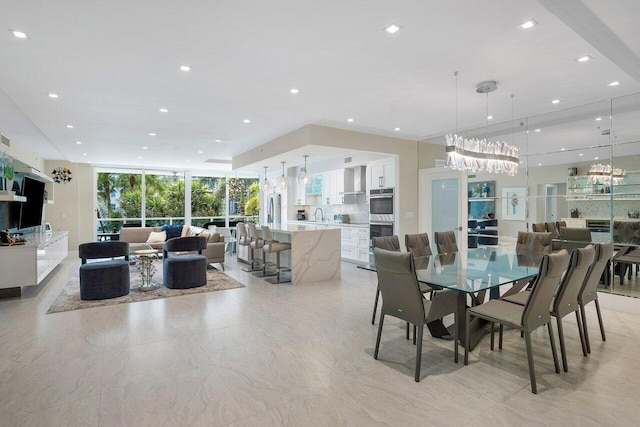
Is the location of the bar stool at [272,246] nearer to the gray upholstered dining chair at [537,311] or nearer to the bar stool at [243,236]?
the bar stool at [243,236]

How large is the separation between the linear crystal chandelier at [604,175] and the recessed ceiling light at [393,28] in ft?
12.6

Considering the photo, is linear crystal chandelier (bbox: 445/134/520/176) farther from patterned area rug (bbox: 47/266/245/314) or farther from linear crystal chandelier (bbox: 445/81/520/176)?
patterned area rug (bbox: 47/266/245/314)

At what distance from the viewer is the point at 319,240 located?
633 centimetres

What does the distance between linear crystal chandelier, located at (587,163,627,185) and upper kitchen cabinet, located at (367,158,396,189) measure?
3.29 meters

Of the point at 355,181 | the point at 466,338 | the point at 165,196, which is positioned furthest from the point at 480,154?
the point at 165,196

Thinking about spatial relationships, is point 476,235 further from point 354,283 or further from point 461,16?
point 461,16

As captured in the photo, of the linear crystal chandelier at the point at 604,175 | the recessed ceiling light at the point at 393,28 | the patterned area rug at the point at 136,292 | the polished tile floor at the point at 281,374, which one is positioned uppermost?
the recessed ceiling light at the point at 393,28

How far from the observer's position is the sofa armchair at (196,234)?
746 cm

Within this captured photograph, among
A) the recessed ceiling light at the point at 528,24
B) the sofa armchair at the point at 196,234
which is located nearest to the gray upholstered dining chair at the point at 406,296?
the recessed ceiling light at the point at 528,24

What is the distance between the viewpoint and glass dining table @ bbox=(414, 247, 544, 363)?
2893 mm

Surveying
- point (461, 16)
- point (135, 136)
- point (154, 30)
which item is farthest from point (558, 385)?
point (135, 136)

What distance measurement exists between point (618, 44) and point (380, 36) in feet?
7.04

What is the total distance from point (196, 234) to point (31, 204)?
10.5ft

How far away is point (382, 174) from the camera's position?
7.60 m
